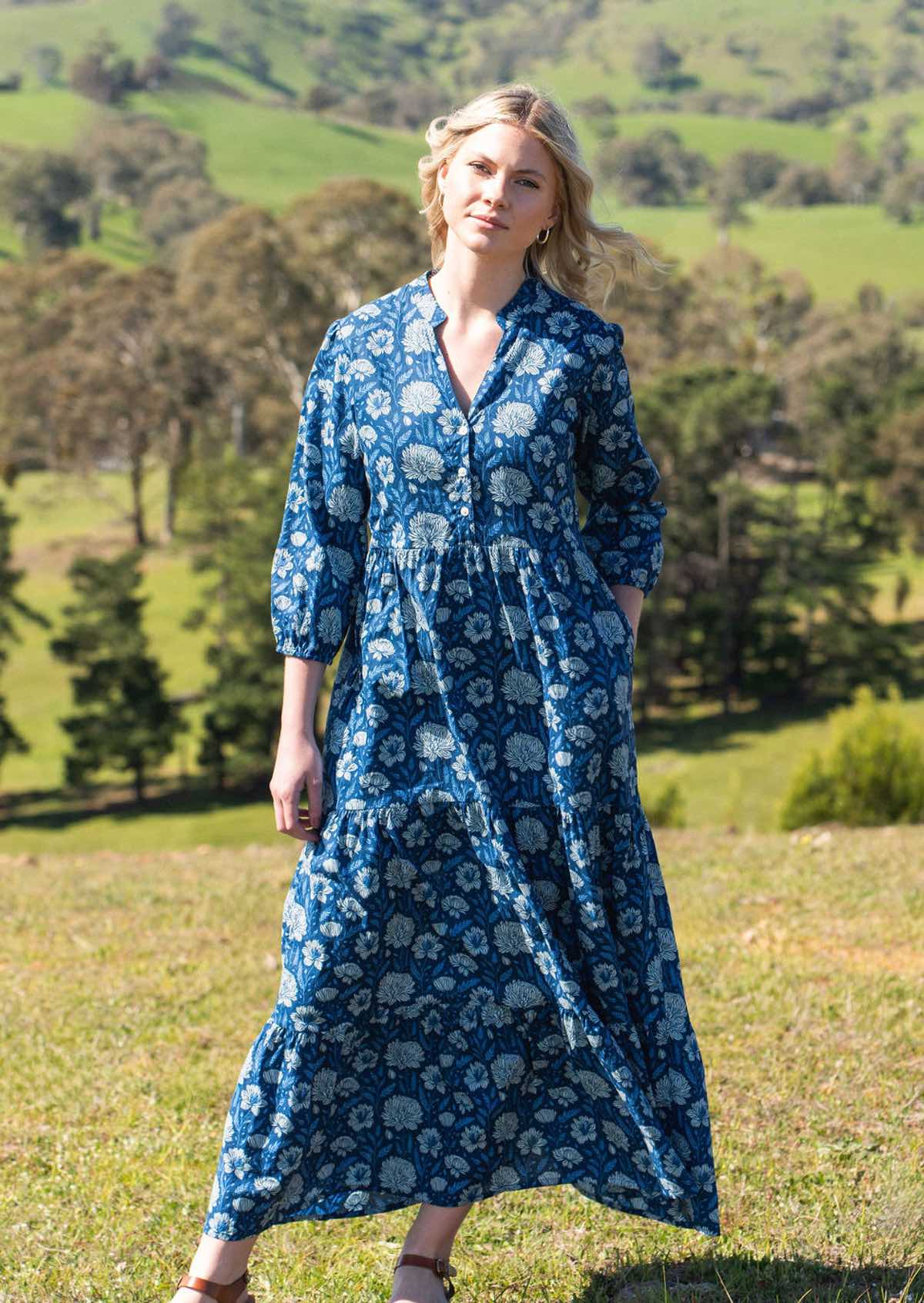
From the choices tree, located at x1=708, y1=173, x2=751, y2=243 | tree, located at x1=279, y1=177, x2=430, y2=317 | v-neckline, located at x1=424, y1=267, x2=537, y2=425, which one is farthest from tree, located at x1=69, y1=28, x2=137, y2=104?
v-neckline, located at x1=424, y1=267, x2=537, y2=425

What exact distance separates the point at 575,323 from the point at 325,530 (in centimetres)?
58

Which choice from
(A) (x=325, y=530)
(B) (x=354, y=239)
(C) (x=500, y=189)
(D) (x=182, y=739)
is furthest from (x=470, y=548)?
(B) (x=354, y=239)

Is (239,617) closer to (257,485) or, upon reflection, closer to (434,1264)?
(257,485)

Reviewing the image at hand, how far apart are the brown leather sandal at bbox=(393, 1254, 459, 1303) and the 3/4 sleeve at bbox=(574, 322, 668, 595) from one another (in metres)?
1.29

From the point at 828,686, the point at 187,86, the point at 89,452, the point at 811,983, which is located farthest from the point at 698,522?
the point at 187,86

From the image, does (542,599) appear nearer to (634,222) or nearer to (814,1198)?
(814,1198)

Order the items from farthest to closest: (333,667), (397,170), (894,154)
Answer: (894,154) → (397,170) → (333,667)

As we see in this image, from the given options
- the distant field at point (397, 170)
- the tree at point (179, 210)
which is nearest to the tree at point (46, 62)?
the distant field at point (397, 170)

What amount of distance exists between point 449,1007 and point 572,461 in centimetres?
101

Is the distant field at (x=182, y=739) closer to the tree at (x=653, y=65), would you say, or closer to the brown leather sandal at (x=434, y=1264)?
the brown leather sandal at (x=434, y=1264)

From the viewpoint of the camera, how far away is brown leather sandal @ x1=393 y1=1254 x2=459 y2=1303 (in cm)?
277

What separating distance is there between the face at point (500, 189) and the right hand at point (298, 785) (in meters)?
0.92

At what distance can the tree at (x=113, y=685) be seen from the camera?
89.1 ft

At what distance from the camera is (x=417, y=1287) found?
9.00 ft
